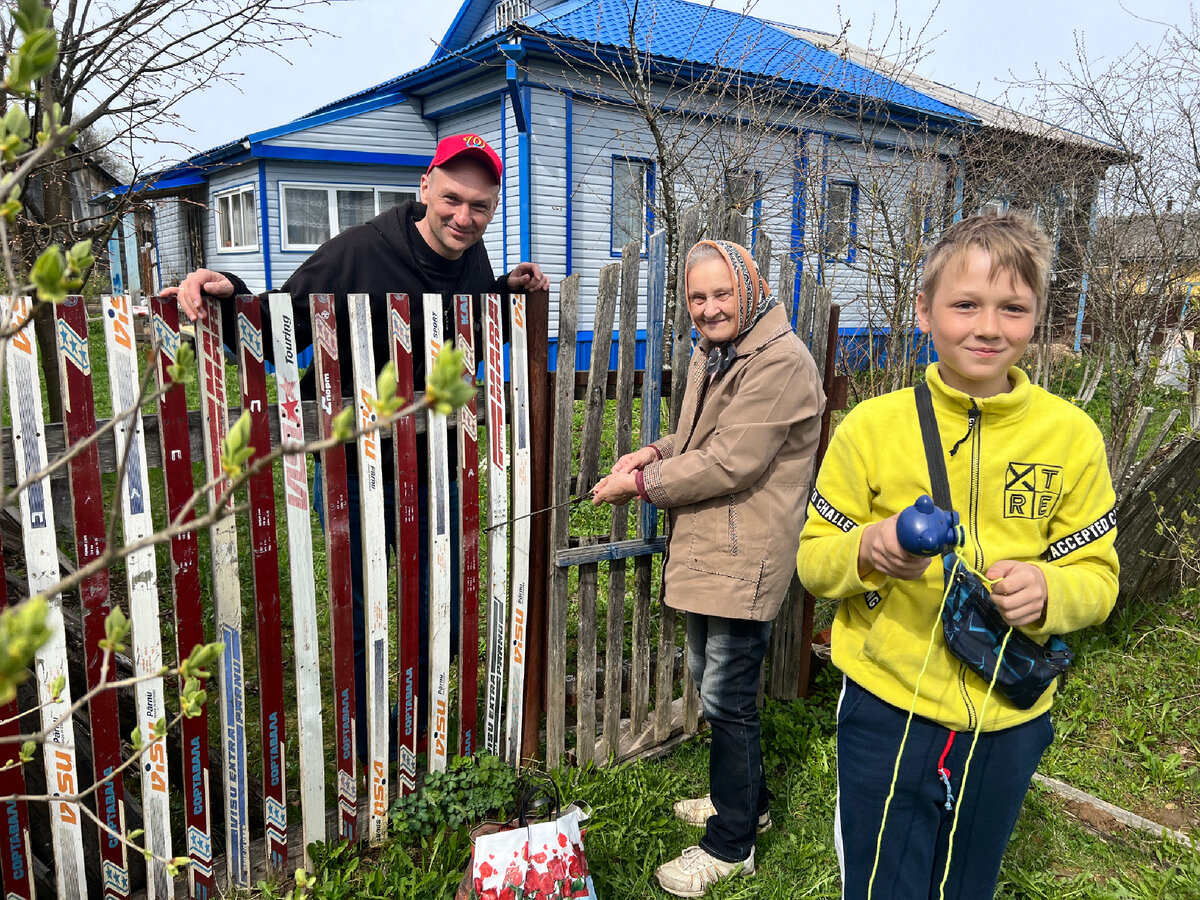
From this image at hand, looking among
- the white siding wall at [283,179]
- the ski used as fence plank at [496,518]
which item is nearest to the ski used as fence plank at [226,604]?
the ski used as fence plank at [496,518]

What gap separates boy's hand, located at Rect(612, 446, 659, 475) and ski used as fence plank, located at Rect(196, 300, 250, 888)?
1264 mm

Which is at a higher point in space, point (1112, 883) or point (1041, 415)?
point (1041, 415)

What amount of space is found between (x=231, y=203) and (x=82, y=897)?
636 inches

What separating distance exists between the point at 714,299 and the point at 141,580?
Result: 192 centimetres

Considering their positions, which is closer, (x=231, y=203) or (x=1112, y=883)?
(x=1112, y=883)

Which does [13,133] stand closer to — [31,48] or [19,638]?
[31,48]

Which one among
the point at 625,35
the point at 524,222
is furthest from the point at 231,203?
the point at 625,35

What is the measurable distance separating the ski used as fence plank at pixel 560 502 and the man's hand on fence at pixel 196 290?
109 centimetres

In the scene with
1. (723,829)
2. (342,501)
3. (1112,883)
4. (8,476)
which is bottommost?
(1112,883)

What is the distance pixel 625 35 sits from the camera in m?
11.5

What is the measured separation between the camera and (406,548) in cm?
264

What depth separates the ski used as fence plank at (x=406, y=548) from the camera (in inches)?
97.5

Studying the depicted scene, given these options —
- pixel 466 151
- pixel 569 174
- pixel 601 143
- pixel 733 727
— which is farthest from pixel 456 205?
pixel 601 143

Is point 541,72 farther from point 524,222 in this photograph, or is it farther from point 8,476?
point 8,476
